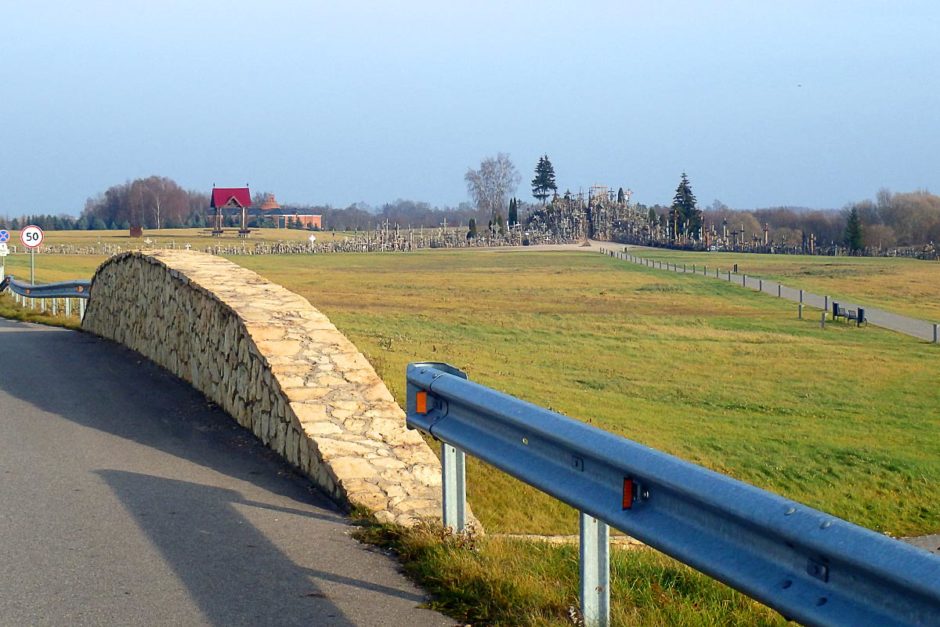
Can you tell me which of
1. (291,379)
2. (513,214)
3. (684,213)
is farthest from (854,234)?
(291,379)

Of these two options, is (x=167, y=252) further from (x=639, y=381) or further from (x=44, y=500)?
(x=639, y=381)

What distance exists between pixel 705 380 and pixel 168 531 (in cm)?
1730

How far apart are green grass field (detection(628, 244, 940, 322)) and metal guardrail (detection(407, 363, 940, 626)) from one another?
3842 cm

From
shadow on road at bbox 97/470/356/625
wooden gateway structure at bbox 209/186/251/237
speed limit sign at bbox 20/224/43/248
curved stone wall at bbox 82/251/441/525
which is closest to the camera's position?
shadow on road at bbox 97/470/356/625

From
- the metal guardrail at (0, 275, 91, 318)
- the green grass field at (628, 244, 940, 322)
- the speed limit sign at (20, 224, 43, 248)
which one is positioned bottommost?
the green grass field at (628, 244, 940, 322)

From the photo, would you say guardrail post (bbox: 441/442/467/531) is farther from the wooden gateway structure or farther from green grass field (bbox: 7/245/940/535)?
the wooden gateway structure

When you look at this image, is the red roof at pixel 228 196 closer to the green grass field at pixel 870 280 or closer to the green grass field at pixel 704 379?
the green grass field at pixel 870 280

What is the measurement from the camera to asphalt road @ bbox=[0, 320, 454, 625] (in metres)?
5.18

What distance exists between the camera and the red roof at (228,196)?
377ft

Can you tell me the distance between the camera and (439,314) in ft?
116

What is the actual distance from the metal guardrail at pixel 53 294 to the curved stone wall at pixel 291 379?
8.13 m

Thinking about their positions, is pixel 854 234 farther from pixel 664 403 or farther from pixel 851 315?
pixel 664 403

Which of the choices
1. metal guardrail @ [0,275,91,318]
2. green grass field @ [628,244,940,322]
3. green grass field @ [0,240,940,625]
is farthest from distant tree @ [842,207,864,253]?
metal guardrail @ [0,275,91,318]

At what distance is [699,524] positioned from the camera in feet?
13.3
